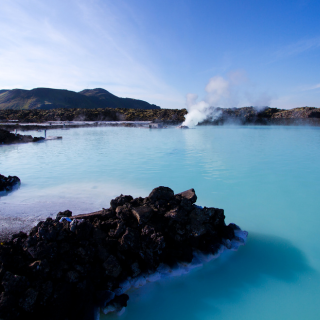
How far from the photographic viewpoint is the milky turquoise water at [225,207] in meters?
2.82

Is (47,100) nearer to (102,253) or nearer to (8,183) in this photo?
(8,183)

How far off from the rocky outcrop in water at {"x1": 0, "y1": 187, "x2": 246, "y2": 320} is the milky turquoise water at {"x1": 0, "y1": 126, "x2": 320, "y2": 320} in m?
0.25

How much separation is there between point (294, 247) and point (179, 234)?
2.14 m

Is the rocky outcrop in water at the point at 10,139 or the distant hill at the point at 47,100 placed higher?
the distant hill at the point at 47,100

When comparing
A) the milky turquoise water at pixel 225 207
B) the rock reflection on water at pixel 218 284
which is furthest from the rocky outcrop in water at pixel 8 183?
the rock reflection on water at pixel 218 284

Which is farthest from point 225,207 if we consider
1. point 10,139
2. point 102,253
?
point 10,139

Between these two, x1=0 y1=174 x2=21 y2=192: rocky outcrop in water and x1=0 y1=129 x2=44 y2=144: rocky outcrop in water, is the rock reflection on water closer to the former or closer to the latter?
x1=0 y1=174 x2=21 y2=192: rocky outcrop in water

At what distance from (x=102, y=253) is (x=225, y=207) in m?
3.46

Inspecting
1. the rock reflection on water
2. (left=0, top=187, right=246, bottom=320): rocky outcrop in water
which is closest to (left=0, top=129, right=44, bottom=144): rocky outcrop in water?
(left=0, top=187, right=246, bottom=320): rocky outcrop in water

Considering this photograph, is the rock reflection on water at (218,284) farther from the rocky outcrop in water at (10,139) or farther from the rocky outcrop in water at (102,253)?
the rocky outcrop in water at (10,139)

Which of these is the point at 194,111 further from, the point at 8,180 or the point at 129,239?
the point at 129,239

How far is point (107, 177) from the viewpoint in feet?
25.1

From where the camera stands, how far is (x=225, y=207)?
540cm

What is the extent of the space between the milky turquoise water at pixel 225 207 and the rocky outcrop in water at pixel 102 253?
0.25 m
